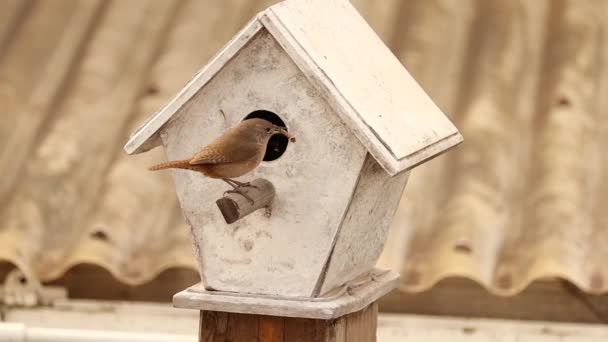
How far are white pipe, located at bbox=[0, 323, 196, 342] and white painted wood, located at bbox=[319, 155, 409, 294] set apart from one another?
0.73 m

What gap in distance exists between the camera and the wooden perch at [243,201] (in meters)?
2.25

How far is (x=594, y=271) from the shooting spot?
390 centimetres

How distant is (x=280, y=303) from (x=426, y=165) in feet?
6.34

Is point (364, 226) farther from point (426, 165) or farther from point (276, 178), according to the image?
point (426, 165)

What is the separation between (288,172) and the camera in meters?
2.37

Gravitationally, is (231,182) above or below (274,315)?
above

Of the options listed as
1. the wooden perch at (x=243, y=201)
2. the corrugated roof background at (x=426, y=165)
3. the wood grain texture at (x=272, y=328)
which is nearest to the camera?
the wooden perch at (x=243, y=201)

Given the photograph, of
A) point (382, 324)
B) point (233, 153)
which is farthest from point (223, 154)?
point (382, 324)

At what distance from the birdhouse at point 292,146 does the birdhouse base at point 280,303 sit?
0.02 meters

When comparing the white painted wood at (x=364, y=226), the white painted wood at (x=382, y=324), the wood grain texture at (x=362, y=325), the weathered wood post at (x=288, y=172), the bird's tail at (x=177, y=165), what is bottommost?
the white painted wood at (x=382, y=324)

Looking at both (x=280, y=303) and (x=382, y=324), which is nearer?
(x=280, y=303)

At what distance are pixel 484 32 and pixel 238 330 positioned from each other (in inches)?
90.6

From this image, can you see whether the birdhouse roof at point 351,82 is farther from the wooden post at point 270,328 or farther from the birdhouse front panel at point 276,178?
the wooden post at point 270,328

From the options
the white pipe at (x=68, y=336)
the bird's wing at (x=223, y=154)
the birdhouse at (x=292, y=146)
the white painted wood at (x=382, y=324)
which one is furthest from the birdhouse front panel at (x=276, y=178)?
the white painted wood at (x=382, y=324)
